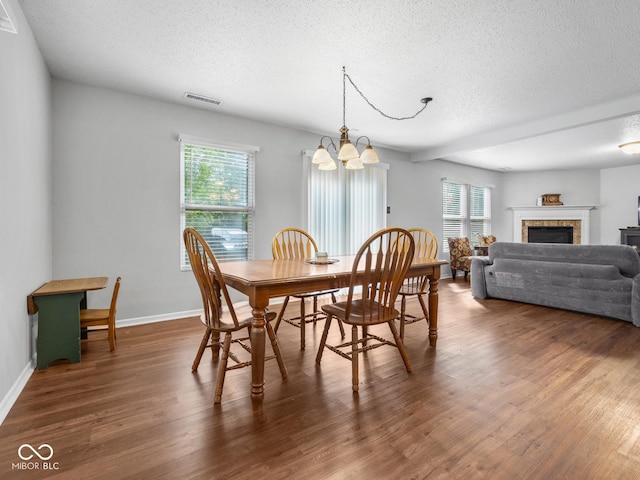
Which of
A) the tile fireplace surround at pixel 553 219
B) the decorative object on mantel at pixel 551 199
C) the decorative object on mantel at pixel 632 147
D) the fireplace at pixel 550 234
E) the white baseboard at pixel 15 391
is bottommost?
the white baseboard at pixel 15 391

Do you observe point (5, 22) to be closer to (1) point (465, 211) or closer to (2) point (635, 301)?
(2) point (635, 301)

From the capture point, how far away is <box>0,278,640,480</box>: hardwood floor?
137cm

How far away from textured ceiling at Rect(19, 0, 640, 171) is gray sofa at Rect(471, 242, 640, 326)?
153 cm

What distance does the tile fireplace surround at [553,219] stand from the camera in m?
7.37

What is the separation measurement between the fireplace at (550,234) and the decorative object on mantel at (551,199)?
Result: 601 mm

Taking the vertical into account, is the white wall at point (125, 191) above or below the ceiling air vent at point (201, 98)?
below

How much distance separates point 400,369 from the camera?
7.64 feet

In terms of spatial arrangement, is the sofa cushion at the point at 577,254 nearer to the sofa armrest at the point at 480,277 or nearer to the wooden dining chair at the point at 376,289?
the sofa armrest at the point at 480,277

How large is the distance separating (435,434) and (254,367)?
1.00m

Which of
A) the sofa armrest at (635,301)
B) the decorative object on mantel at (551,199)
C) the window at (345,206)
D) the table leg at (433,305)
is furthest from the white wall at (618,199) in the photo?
the table leg at (433,305)

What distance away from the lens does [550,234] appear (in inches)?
307

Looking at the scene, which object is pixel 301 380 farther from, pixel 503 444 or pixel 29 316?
pixel 29 316

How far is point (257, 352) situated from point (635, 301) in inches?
148

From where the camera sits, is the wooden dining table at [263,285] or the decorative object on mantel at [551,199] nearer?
the wooden dining table at [263,285]
